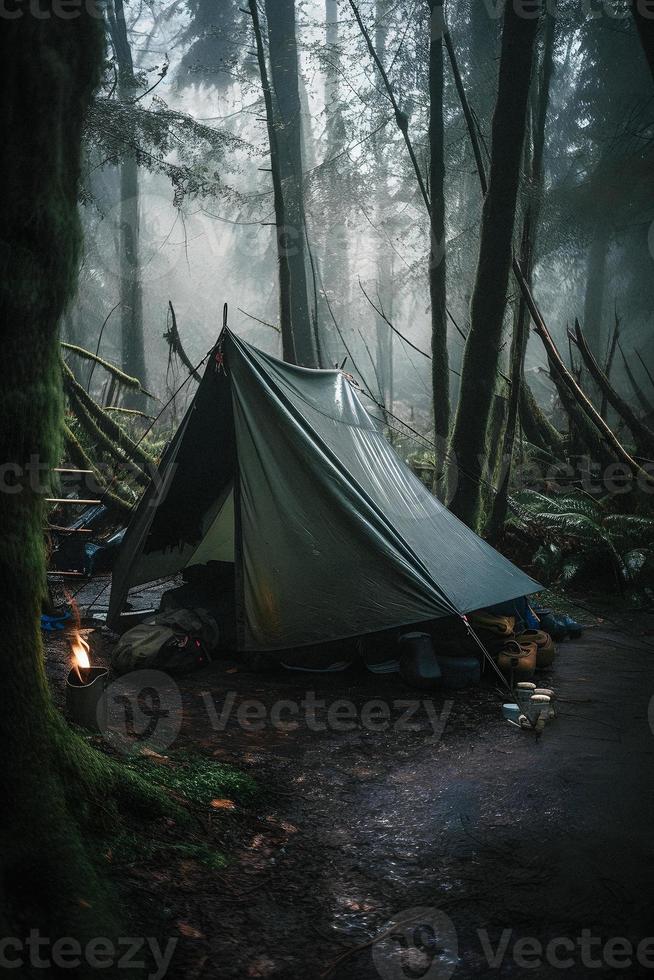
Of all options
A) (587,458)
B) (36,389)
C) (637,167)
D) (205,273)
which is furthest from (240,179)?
(36,389)

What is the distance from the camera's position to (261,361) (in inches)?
219

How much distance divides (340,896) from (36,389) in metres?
2.13

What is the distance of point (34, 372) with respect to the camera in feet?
7.42

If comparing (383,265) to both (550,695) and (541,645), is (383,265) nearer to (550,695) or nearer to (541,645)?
(541,645)

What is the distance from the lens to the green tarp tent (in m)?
4.90

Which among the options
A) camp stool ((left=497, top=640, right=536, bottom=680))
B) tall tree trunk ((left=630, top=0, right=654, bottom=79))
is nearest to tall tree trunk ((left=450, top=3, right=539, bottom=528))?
tall tree trunk ((left=630, top=0, right=654, bottom=79))

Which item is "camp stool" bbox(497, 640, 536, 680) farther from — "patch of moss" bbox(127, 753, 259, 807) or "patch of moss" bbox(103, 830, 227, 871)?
"patch of moss" bbox(103, 830, 227, 871)

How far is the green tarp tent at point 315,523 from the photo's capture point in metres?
4.90

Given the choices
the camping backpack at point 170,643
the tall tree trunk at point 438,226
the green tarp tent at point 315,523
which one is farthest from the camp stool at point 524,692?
the tall tree trunk at point 438,226

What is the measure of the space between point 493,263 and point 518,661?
4.49 meters

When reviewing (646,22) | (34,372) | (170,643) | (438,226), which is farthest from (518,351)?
(34,372)

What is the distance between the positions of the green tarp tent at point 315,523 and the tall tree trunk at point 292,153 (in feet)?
18.2

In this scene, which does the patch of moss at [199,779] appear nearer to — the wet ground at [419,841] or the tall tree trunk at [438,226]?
the wet ground at [419,841]

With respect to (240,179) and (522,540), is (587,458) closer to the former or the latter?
(522,540)
